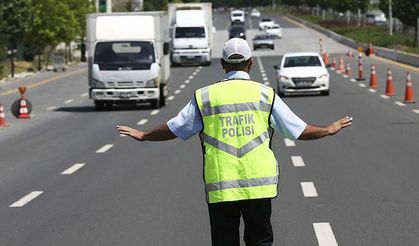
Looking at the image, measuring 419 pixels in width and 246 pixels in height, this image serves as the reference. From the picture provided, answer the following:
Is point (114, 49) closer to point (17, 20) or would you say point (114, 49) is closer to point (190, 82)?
point (190, 82)

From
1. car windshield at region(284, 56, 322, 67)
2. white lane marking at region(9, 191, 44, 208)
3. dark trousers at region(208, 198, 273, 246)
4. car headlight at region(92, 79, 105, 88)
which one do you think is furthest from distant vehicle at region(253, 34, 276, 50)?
dark trousers at region(208, 198, 273, 246)

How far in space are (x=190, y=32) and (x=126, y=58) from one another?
29642mm

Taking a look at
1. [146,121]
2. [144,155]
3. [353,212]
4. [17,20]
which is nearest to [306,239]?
[353,212]

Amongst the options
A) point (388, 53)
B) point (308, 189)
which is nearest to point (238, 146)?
point (308, 189)

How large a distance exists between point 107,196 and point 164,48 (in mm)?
17856

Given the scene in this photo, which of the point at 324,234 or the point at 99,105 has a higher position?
the point at 324,234

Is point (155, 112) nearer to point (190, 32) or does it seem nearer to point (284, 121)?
point (284, 121)

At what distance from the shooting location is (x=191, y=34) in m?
58.3

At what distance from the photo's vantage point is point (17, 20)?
2242 inches

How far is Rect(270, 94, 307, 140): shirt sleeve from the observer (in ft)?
19.0

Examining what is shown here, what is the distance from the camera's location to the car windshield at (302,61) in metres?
33.1

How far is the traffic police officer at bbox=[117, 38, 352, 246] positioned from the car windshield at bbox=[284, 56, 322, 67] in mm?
27261

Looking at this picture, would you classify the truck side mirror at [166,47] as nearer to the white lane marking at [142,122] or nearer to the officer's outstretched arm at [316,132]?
the white lane marking at [142,122]

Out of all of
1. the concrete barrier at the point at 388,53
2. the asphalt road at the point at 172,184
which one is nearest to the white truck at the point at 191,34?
the concrete barrier at the point at 388,53
